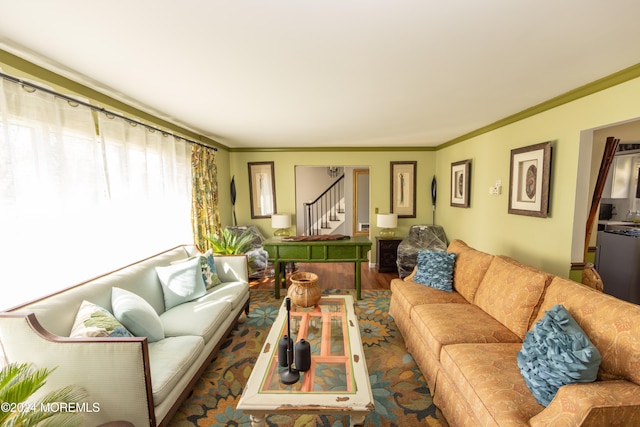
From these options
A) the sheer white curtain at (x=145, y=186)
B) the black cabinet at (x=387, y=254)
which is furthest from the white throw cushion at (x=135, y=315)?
the black cabinet at (x=387, y=254)

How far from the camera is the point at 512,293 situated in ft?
6.50

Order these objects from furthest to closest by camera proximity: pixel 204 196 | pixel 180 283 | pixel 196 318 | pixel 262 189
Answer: pixel 262 189 < pixel 204 196 < pixel 180 283 < pixel 196 318

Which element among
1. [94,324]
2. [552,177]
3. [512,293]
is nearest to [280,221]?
[94,324]

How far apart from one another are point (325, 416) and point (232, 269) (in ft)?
6.22

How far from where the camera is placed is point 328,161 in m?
5.21

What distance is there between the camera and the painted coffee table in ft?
4.40

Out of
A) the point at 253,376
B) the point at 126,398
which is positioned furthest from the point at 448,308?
the point at 126,398

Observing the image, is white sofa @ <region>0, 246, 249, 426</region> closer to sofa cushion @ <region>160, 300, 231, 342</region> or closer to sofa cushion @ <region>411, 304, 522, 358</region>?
sofa cushion @ <region>160, 300, 231, 342</region>

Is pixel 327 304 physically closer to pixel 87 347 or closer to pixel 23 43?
pixel 87 347

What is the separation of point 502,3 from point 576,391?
181 centimetres

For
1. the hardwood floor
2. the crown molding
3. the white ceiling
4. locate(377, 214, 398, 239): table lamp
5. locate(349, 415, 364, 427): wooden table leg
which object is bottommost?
the hardwood floor

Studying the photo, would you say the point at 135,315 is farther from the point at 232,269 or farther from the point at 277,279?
the point at 277,279

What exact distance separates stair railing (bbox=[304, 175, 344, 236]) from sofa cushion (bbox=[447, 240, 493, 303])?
15.8 feet

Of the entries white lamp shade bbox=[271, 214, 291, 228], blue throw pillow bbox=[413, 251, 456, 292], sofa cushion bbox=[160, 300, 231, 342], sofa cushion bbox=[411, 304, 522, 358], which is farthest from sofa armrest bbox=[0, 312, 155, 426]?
white lamp shade bbox=[271, 214, 291, 228]
